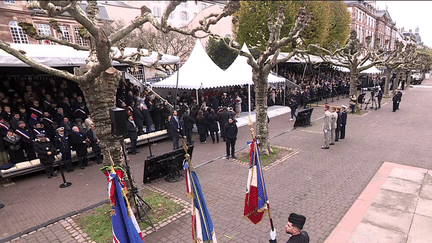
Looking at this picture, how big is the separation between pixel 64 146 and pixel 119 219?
6440 millimetres

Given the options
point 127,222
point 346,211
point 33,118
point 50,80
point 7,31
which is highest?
point 7,31

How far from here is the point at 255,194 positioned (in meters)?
5.61

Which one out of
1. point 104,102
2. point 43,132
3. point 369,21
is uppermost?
point 369,21

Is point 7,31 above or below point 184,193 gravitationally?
above

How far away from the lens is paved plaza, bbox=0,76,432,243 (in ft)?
19.3

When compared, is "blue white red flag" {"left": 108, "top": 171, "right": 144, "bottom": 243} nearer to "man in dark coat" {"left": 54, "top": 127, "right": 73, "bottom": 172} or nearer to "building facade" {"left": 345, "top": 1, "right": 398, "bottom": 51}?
"man in dark coat" {"left": 54, "top": 127, "right": 73, "bottom": 172}

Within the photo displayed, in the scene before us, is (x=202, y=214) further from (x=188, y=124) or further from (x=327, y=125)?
(x=327, y=125)

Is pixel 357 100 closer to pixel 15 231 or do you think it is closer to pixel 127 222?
pixel 127 222

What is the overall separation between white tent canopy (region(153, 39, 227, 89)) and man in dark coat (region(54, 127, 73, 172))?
7.18 metres

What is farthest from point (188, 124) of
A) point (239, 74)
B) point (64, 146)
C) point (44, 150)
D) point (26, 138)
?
point (26, 138)

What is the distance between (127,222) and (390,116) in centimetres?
1936

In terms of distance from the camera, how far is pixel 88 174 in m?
9.66

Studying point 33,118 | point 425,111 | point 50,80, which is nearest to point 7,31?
point 50,80

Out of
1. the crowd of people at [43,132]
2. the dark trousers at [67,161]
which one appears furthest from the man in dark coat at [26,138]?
the dark trousers at [67,161]
